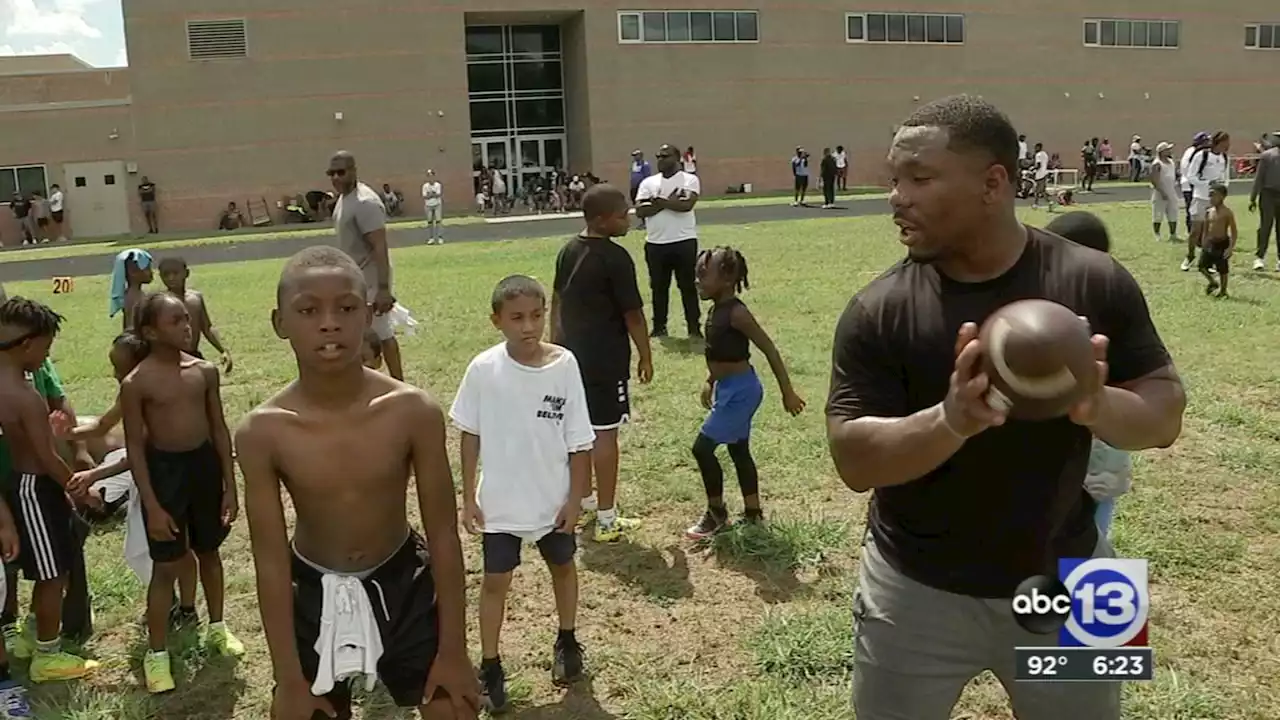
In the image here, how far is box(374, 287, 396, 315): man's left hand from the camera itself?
25.6 ft

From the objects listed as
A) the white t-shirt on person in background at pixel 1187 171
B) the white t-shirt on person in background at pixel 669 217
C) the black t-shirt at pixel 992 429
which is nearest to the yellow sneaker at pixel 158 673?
the black t-shirt at pixel 992 429

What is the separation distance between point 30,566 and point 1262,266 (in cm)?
1411

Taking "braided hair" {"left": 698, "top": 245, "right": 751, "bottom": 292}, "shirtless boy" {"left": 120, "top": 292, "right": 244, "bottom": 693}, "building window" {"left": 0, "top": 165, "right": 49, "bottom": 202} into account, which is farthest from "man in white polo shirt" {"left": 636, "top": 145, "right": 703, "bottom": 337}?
"building window" {"left": 0, "top": 165, "right": 49, "bottom": 202}

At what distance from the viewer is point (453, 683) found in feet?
9.66

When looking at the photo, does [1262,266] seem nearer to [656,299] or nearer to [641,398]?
[656,299]

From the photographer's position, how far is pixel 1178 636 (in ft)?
14.3

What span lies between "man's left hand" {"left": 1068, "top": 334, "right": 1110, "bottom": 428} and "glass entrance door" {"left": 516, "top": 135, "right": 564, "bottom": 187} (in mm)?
40887

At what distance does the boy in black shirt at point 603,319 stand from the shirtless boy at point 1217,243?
335 inches

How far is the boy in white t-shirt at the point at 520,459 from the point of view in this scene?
4.04 m

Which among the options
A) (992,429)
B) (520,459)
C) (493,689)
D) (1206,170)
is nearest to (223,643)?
(493,689)

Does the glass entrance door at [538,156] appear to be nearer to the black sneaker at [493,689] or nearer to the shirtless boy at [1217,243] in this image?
Result: the shirtless boy at [1217,243]

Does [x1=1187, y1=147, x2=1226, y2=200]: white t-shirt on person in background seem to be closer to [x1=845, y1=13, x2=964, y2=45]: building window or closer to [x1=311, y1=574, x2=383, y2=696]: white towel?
[x1=311, y1=574, x2=383, y2=696]: white towel

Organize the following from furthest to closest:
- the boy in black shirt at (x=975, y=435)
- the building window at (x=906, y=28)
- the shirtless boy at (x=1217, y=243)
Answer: the building window at (x=906, y=28) → the shirtless boy at (x=1217, y=243) → the boy in black shirt at (x=975, y=435)

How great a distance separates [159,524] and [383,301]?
12.4ft
